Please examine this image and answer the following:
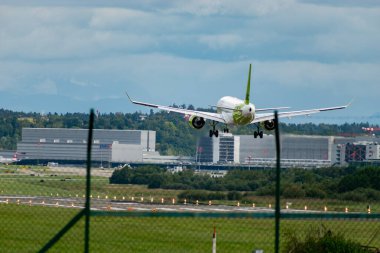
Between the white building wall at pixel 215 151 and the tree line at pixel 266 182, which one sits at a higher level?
the white building wall at pixel 215 151

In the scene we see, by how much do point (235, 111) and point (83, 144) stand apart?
2402cm

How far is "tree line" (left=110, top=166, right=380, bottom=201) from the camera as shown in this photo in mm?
62916

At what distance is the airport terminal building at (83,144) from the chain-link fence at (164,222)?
16.5 metres

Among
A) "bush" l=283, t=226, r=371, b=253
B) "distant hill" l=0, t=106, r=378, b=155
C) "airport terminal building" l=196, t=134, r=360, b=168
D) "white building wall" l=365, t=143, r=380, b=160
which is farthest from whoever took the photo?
"distant hill" l=0, t=106, r=378, b=155

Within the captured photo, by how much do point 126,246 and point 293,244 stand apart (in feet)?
28.0

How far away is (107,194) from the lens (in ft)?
221

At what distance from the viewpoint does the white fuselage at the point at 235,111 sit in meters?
92.1

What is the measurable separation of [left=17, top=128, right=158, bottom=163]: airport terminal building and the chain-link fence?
54.1 ft

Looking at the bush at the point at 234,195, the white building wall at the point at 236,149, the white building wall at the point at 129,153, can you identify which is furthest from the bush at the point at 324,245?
the white building wall at the point at 129,153

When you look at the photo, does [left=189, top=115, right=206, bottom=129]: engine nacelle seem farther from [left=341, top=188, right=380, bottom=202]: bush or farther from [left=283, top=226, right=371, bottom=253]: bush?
[left=283, top=226, right=371, bottom=253]: bush

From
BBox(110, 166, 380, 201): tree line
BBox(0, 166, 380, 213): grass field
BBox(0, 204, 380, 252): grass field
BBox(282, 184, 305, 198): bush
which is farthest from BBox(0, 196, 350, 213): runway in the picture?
BBox(0, 204, 380, 252): grass field

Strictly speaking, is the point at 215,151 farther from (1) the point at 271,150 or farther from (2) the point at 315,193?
(1) the point at 271,150

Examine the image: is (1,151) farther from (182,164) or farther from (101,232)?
(101,232)

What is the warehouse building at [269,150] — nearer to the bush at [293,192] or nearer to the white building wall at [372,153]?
the bush at [293,192]
